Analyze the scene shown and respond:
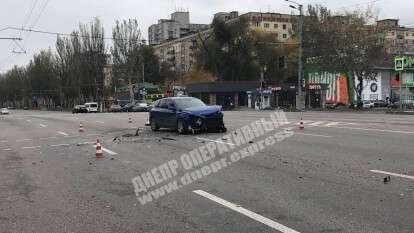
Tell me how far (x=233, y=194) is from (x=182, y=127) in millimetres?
12713

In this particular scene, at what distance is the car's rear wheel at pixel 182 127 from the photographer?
2120 centimetres

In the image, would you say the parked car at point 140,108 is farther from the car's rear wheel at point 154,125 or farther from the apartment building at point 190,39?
the apartment building at point 190,39

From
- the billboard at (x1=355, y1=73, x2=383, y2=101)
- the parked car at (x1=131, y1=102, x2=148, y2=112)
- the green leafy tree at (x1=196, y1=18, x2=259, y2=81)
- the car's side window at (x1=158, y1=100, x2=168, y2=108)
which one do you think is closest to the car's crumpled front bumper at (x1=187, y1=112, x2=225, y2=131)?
the car's side window at (x1=158, y1=100, x2=168, y2=108)

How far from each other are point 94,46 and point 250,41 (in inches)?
1031

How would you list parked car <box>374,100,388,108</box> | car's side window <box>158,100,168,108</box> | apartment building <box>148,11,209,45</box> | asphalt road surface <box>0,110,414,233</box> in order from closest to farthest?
asphalt road surface <box>0,110,414,233</box> < car's side window <box>158,100,168,108</box> < parked car <box>374,100,388,108</box> < apartment building <box>148,11,209,45</box>

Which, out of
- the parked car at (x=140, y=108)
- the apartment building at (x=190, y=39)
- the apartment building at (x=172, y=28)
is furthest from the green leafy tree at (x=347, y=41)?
the apartment building at (x=172, y=28)

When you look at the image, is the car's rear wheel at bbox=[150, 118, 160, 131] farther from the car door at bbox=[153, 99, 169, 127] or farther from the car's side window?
the car's side window

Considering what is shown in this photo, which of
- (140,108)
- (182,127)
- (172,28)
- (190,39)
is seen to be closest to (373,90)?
(140,108)

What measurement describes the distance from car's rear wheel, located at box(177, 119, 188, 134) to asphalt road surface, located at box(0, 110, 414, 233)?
19.8 ft

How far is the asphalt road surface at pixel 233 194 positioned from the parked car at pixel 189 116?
5955 mm

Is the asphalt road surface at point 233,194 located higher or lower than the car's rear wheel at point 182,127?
lower

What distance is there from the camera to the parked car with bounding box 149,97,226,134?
21.1 meters

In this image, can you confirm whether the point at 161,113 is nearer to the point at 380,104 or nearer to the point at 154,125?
the point at 154,125

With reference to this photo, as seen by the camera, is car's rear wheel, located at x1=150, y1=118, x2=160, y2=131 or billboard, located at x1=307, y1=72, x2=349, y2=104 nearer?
car's rear wheel, located at x1=150, y1=118, x2=160, y2=131
